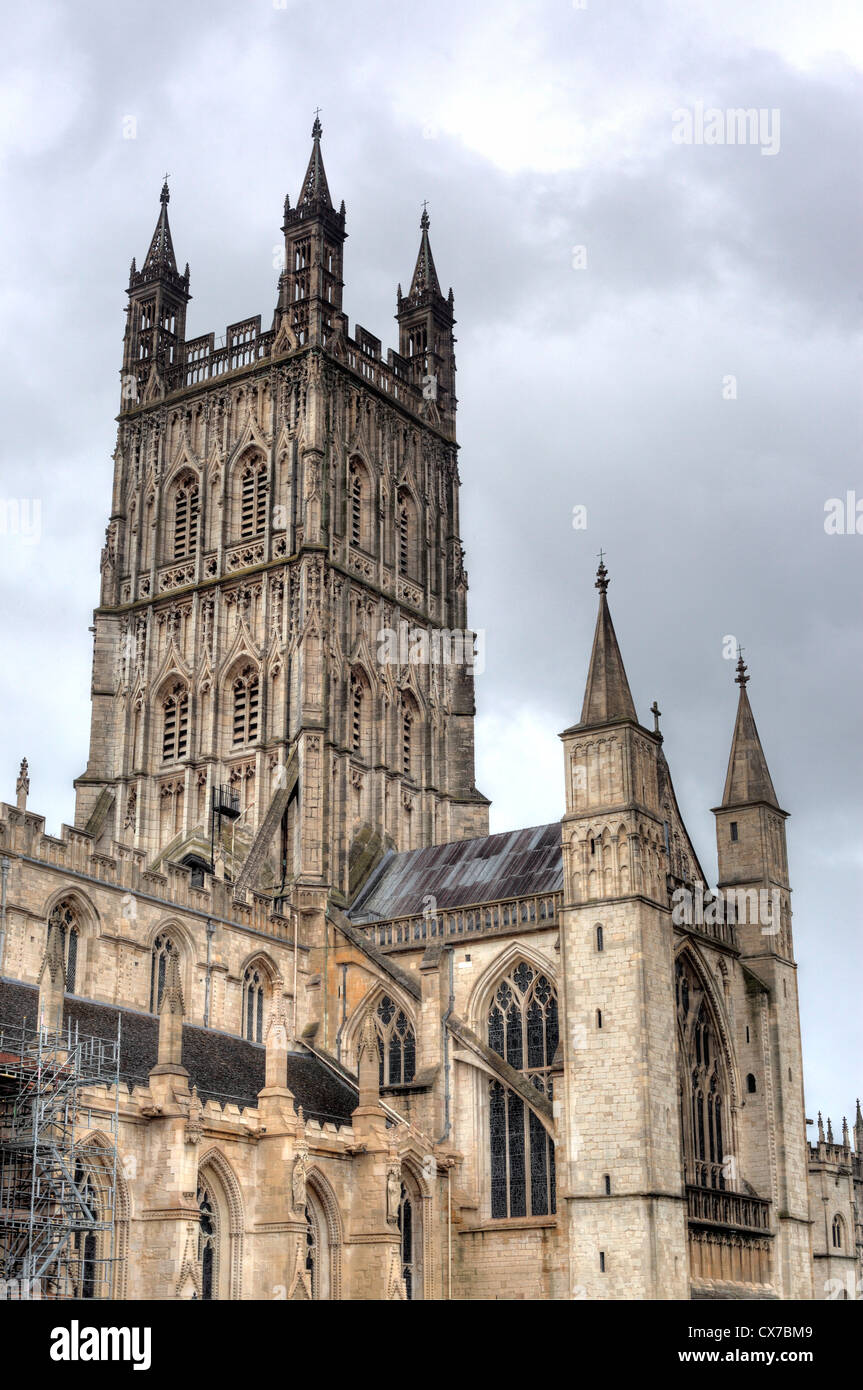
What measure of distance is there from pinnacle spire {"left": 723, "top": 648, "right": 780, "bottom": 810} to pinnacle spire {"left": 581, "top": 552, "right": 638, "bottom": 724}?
8.46m

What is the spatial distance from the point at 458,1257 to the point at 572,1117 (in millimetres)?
4804

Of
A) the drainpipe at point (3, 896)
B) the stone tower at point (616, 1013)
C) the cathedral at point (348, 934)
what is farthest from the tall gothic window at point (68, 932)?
the stone tower at point (616, 1013)

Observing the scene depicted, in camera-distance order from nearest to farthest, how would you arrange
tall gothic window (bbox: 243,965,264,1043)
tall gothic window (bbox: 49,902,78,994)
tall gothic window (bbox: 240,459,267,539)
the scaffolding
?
the scaffolding, tall gothic window (bbox: 49,902,78,994), tall gothic window (bbox: 243,965,264,1043), tall gothic window (bbox: 240,459,267,539)

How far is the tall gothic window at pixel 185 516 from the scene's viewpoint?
57684mm

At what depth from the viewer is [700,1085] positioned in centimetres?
4381

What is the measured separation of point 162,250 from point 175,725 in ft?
65.4

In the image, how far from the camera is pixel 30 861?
128 feet

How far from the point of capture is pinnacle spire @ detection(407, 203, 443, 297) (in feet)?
213

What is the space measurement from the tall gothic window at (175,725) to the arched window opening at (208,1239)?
2215 cm

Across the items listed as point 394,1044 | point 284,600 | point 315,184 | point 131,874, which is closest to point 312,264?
point 315,184

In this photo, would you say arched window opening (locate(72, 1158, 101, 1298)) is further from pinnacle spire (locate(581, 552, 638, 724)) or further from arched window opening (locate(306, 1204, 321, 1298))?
pinnacle spire (locate(581, 552, 638, 724))

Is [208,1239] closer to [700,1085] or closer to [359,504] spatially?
[700,1085]

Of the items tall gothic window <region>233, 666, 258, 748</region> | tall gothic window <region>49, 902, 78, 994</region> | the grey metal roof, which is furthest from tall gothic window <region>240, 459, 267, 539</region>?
tall gothic window <region>49, 902, 78, 994</region>

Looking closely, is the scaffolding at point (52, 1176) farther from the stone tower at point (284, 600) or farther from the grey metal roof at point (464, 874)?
the stone tower at point (284, 600)
